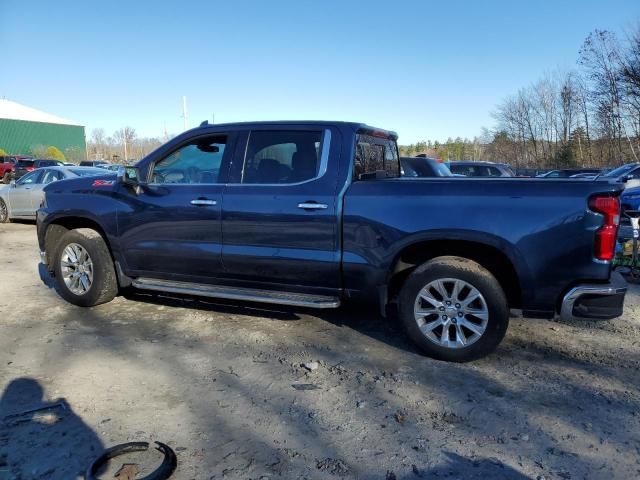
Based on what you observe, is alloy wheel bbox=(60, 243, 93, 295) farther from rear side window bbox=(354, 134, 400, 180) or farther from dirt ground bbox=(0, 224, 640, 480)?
rear side window bbox=(354, 134, 400, 180)

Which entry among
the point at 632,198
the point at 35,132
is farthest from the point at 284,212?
the point at 35,132

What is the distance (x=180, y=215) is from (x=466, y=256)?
2684mm

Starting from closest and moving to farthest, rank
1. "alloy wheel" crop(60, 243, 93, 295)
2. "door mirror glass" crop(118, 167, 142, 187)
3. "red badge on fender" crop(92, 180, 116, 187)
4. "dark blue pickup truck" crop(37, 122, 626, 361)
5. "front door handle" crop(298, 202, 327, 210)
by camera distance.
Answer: "dark blue pickup truck" crop(37, 122, 626, 361), "front door handle" crop(298, 202, 327, 210), "door mirror glass" crop(118, 167, 142, 187), "red badge on fender" crop(92, 180, 116, 187), "alloy wheel" crop(60, 243, 93, 295)

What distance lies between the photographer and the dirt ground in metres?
2.64

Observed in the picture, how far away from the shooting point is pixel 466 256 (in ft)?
13.3

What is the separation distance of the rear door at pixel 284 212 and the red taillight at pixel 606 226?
1956mm

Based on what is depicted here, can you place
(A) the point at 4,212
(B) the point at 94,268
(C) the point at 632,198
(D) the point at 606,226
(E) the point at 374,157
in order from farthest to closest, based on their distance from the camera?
(A) the point at 4,212, (C) the point at 632,198, (B) the point at 94,268, (E) the point at 374,157, (D) the point at 606,226

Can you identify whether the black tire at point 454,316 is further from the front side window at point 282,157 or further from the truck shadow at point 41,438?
the truck shadow at point 41,438

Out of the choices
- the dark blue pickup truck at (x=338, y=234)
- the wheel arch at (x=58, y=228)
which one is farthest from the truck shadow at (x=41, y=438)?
the wheel arch at (x=58, y=228)

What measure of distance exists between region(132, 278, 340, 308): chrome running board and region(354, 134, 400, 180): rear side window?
1137 millimetres

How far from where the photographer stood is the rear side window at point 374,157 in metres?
4.44

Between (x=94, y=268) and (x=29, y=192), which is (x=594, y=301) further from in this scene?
(x=29, y=192)

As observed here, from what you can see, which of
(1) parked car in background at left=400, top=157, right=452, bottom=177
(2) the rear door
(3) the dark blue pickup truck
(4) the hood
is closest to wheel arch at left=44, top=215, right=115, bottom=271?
(3) the dark blue pickup truck

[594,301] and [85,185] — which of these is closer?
[594,301]
